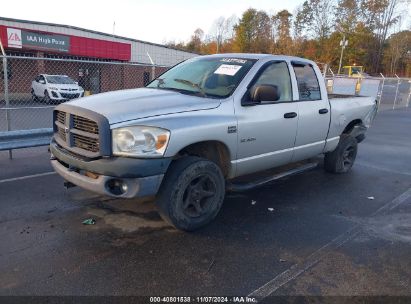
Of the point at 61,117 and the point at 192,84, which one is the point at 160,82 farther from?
the point at 61,117

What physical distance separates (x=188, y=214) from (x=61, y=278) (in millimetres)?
1447

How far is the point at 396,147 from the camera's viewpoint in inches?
393

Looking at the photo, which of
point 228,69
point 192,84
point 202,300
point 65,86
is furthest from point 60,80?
point 202,300

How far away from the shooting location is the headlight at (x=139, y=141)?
359 centimetres

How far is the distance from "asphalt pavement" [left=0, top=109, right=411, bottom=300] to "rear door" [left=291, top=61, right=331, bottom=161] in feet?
2.32

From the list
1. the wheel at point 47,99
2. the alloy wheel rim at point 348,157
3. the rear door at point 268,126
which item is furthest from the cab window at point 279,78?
the wheel at point 47,99

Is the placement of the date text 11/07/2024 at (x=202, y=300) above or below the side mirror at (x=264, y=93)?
below

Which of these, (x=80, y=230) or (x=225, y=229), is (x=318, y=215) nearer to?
(x=225, y=229)

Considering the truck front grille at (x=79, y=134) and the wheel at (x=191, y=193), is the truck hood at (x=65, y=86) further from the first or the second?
the wheel at (x=191, y=193)

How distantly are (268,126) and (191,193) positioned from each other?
138 cm

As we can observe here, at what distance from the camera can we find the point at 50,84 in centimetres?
1780

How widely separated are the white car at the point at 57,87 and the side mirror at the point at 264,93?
13.5 m

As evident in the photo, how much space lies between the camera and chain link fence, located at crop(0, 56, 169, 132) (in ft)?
35.4

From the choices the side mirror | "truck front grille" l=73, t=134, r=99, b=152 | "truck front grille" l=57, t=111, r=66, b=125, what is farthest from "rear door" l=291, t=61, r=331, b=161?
"truck front grille" l=57, t=111, r=66, b=125
